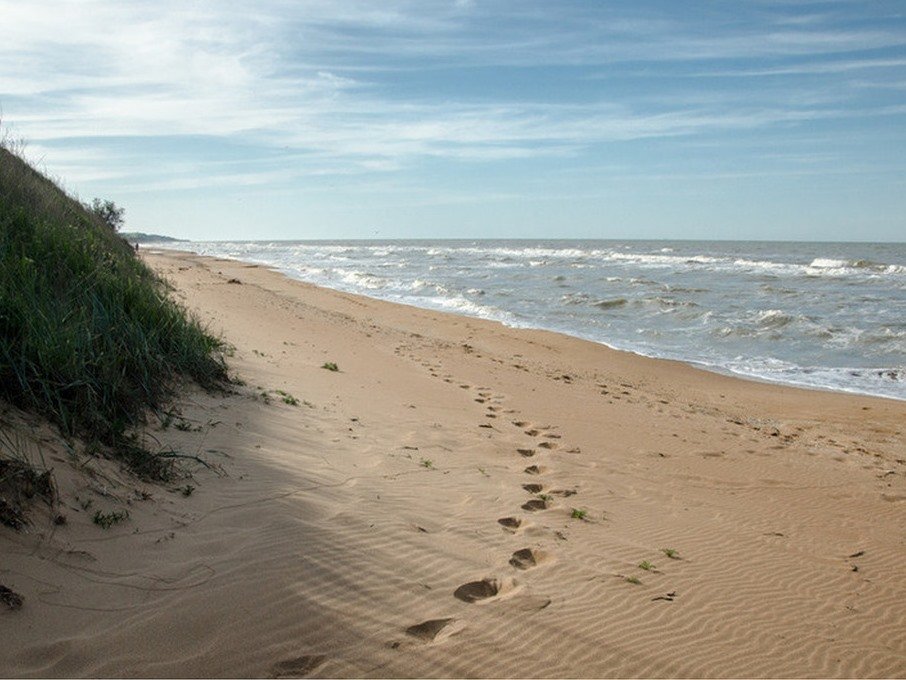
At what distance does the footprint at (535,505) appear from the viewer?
189 inches

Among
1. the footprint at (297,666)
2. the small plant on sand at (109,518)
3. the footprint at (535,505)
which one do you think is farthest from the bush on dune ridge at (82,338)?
the footprint at (535,505)

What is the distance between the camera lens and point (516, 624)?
3211 mm

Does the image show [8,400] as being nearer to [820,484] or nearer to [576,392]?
[820,484]

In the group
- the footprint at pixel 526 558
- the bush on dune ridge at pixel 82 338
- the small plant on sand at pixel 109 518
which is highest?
the bush on dune ridge at pixel 82 338

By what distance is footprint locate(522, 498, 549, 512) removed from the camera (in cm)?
481

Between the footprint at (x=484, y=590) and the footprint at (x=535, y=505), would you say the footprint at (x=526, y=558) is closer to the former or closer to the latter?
the footprint at (x=484, y=590)

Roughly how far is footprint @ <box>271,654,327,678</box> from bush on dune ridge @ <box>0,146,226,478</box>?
1.73 metres

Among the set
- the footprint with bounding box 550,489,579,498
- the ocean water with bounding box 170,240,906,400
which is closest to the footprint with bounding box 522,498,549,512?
the footprint with bounding box 550,489,579,498

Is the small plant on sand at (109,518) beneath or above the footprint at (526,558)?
above

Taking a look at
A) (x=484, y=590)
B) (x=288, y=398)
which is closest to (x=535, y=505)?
(x=484, y=590)

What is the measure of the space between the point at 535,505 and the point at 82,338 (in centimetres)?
333

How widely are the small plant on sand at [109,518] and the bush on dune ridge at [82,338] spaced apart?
55cm

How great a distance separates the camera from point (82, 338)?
4.55 m

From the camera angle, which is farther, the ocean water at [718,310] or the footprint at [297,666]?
the ocean water at [718,310]
